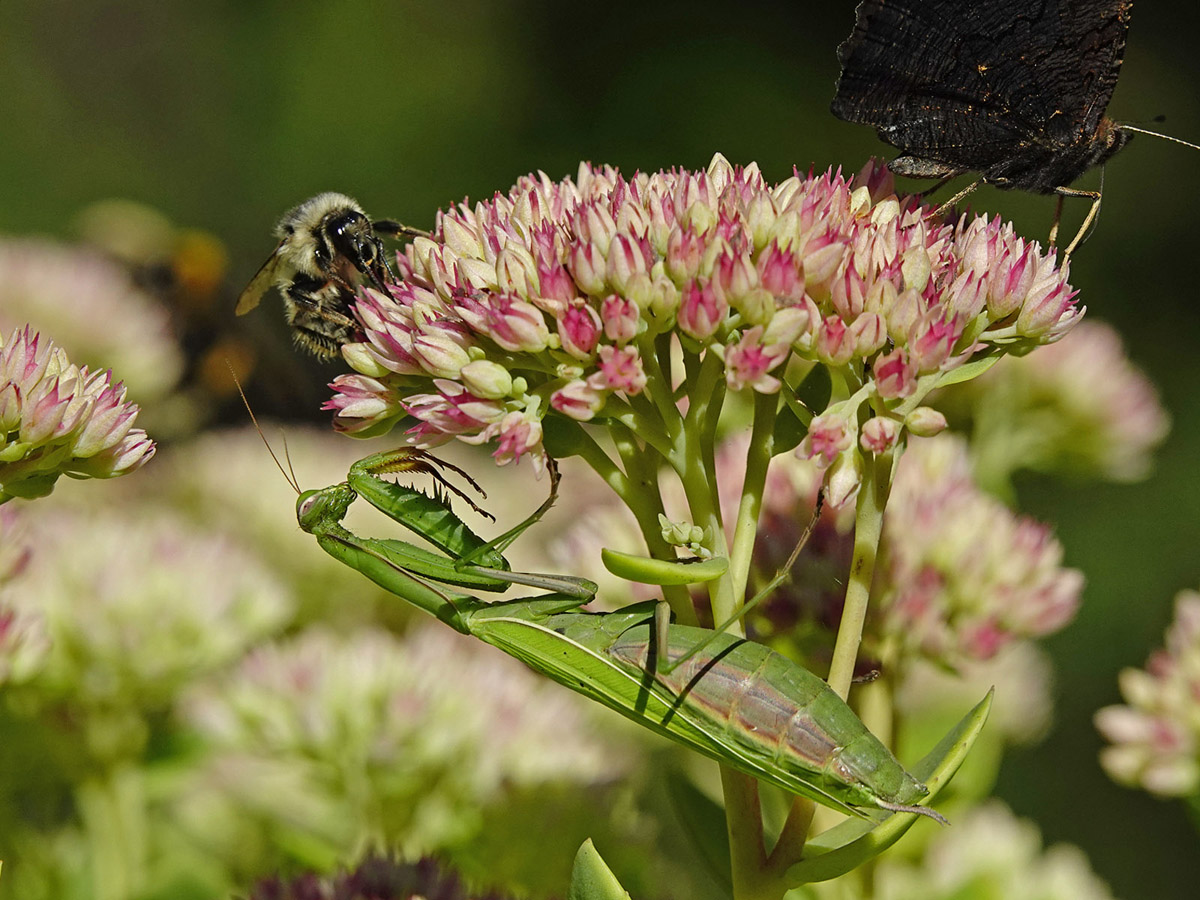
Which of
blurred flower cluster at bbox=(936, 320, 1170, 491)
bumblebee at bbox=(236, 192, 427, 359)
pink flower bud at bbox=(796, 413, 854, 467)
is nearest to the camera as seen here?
pink flower bud at bbox=(796, 413, 854, 467)

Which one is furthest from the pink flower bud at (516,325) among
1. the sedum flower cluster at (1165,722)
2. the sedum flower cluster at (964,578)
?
the sedum flower cluster at (1165,722)

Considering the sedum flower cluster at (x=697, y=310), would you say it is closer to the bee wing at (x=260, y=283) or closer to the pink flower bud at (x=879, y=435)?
the pink flower bud at (x=879, y=435)

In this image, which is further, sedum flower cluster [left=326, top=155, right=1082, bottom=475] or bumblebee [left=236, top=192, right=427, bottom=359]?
bumblebee [left=236, top=192, right=427, bottom=359]

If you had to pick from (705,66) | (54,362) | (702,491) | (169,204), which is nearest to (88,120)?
Result: (169,204)

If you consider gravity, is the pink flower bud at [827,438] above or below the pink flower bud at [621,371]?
below

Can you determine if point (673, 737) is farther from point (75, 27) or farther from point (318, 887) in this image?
point (75, 27)

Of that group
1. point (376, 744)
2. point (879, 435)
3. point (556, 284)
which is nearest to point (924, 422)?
point (879, 435)

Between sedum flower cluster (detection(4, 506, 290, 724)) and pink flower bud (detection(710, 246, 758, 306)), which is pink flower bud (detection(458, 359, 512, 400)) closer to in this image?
pink flower bud (detection(710, 246, 758, 306))

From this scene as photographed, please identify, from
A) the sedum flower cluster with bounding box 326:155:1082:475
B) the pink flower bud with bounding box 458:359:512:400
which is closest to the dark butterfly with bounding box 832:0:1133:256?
the sedum flower cluster with bounding box 326:155:1082:475
